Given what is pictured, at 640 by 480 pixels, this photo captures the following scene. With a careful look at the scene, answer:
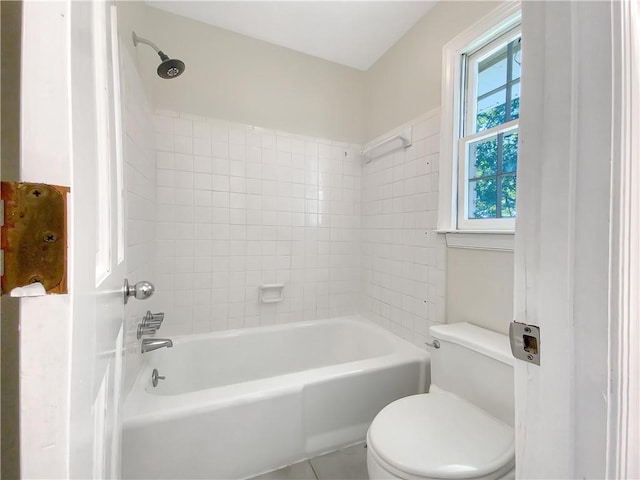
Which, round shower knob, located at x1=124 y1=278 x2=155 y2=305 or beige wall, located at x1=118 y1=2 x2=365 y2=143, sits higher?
beige wall, located at x1=118 y1=2 x2=365 y2=143

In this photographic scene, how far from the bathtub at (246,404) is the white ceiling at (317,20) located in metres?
2.08

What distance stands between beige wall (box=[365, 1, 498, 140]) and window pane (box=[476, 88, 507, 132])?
0.80ft

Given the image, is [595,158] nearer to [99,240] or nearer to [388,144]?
[99,240]

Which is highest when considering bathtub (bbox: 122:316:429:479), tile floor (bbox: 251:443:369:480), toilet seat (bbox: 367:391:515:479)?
toilet seat (bbox: 367:391:515:479)

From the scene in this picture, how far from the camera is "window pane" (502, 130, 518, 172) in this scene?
130 cm

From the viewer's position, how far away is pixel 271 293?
205 centimetres

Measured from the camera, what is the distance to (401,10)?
167cm

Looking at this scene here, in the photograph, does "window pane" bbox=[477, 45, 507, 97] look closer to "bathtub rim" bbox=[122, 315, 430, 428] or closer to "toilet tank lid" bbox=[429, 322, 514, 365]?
"toilet tank lid" bbox=[429, 322, 514, 365]

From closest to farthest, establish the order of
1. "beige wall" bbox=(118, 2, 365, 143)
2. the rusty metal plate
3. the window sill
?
the rusty metal plate
the window sill
"beige wall" bbox=(118, 2, 365, 143)

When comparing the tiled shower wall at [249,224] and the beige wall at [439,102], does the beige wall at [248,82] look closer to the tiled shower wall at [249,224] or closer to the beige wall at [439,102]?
the tiled shower wall at [249,224]

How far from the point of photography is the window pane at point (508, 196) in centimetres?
130

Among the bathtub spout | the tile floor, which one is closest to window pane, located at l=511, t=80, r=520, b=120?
the tile floor

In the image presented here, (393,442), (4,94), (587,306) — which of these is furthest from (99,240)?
(393,442)

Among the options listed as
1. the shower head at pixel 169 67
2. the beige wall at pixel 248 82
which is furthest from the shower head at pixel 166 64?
the beige wall at pixel 248 82
